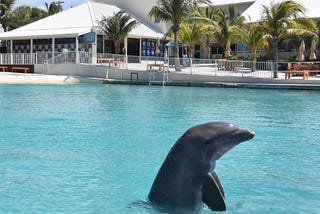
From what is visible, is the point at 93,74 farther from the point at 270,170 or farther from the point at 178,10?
the point at 270,170

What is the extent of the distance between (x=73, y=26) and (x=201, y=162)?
38.6 meters

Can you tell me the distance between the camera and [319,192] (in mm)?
6516

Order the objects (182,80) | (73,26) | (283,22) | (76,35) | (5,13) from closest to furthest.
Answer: (283,22), (182,80), (76,35), (73,26), (5,13)

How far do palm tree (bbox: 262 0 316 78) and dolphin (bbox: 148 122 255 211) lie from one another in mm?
24994

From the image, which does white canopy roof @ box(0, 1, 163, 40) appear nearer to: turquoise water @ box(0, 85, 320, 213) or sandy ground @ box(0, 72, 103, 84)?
sandy ground @ box(0, 72, 103, 84)

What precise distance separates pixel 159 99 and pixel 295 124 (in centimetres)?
838

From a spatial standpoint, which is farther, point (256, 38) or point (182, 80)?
point (182, 80)

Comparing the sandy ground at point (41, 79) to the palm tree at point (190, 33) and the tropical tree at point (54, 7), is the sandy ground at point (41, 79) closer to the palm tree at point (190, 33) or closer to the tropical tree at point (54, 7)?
the palm tree at point (190, 33)

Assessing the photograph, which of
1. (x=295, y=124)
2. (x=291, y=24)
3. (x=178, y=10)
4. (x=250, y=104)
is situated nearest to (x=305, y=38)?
(x=291, y=24)

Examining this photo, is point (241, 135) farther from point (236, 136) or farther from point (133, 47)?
point (133, 47)

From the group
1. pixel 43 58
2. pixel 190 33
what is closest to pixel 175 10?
pixel 190 33

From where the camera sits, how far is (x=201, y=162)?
14.3ft

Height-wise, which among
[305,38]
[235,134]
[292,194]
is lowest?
[292,194]

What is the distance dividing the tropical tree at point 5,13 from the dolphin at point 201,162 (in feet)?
166
